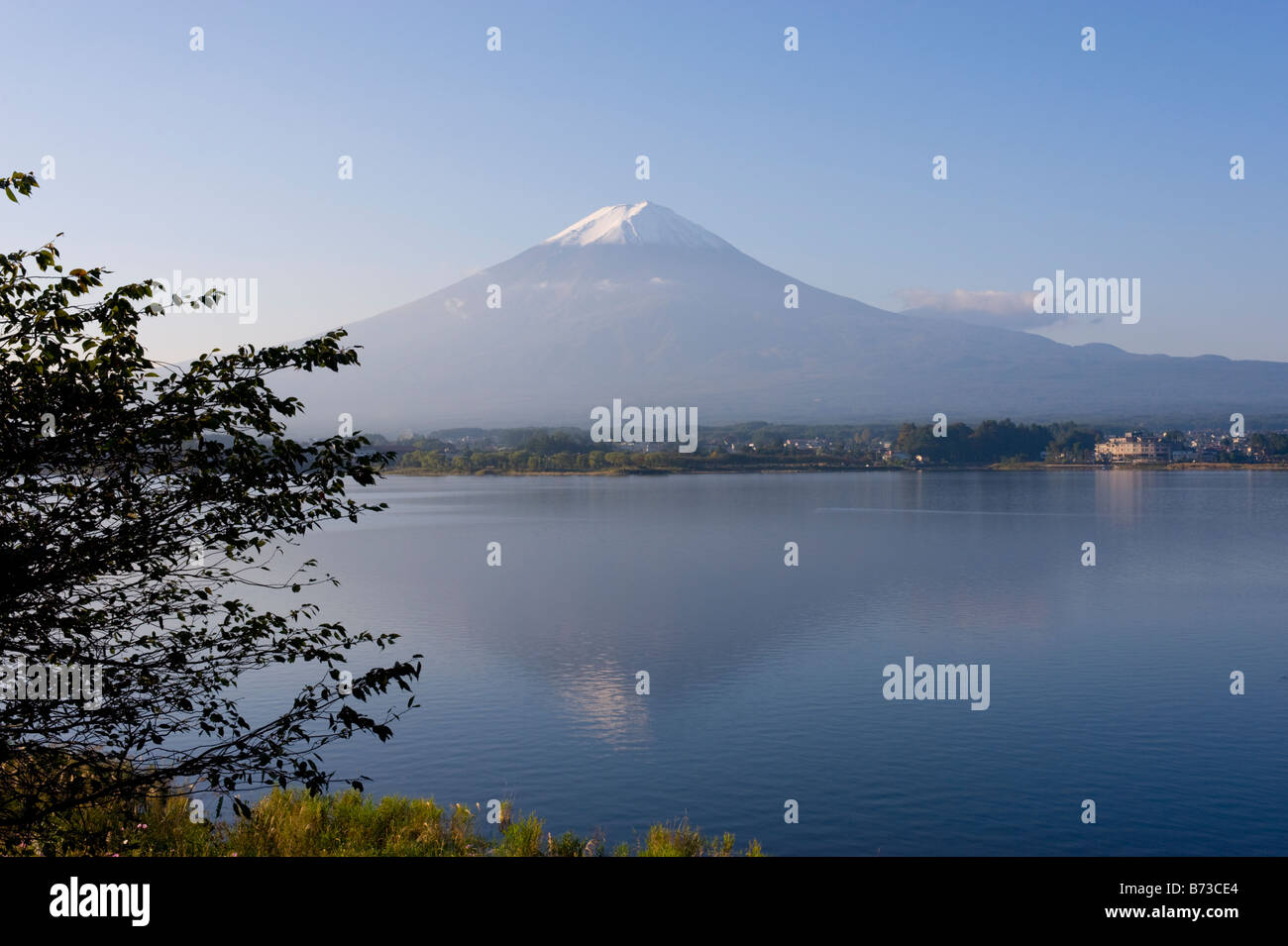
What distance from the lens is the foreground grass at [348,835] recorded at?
17062 mm

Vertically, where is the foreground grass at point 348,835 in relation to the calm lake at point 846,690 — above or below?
above

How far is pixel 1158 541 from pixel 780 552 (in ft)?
114

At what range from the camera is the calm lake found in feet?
83.2

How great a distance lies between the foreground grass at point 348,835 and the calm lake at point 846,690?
3.86 m

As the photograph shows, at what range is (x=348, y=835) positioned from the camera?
63.5 ft

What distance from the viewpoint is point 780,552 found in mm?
83688

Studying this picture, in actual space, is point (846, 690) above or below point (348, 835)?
below

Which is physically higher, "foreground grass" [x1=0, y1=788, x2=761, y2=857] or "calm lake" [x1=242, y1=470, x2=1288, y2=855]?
"foreground grass" [x1=0, y1=788, x2=761, y2=857]

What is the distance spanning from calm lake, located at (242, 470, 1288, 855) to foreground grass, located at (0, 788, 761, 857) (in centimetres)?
386

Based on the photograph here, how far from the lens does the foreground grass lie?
672 inches

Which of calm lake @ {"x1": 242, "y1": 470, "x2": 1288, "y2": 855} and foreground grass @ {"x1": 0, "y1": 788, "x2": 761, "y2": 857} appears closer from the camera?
foreground grass @ {"x1": 0, "y1": 788, "x2": 761, "y2": 857}

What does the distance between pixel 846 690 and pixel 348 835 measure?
23.0 m

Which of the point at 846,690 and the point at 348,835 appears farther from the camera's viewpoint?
the point at 846,690
